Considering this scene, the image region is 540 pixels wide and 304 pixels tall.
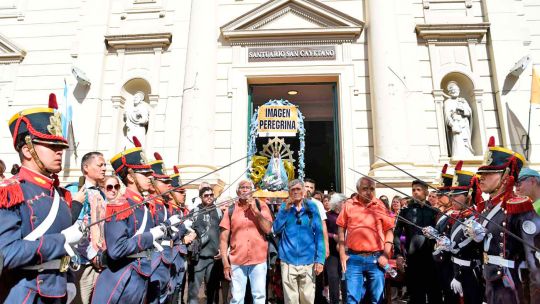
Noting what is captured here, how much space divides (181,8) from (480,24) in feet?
29.0

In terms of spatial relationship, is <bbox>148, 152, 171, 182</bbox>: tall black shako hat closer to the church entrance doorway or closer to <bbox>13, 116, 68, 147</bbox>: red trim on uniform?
<bbox>13, 116, 68, 147</bbox>: red trim on uniform

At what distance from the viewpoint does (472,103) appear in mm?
10383

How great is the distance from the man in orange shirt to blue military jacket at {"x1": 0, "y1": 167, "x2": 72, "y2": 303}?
3.67 meters

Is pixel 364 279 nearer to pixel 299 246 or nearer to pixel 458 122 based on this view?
pixel 299 246

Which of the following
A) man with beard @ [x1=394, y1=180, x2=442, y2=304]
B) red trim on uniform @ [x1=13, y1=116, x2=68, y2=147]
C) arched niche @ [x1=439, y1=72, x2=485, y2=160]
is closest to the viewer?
red trim on uniform @ [x1=13, y1=116, x2=68, y2=147]

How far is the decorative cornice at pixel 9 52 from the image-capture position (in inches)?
459

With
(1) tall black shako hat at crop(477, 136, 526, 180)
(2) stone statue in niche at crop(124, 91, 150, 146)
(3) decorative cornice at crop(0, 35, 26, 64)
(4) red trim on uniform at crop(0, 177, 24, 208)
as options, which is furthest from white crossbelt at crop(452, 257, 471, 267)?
(3) decorative cornice at crop(0, 35, 26, 64)

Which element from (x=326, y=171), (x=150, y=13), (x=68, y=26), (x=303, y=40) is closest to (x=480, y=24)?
(x=303, y=40)

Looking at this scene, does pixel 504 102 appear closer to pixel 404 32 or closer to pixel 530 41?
pixel 530 41

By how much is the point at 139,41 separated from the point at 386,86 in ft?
24.4

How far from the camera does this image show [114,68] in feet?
37.6

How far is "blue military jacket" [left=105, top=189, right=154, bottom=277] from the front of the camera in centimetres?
Result: 324

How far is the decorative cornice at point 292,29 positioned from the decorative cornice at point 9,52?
21.6 ft

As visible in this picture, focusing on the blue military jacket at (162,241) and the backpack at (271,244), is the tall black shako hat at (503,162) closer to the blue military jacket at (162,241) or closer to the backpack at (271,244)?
the backpack at (271,244)
